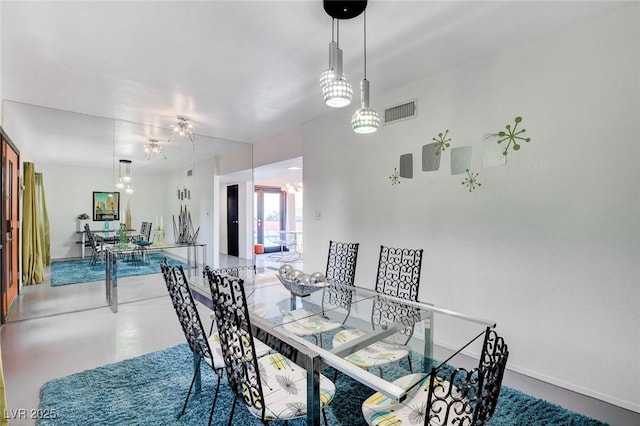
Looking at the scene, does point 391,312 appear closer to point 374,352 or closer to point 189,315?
point 374,352

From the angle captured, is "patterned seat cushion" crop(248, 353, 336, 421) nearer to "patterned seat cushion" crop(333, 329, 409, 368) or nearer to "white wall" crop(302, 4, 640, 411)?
"patterned seat cushion" crop(333, 329, 409, 368)

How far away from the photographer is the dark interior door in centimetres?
816

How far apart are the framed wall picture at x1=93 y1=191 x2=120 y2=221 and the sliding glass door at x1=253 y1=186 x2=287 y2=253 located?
16.6 feet

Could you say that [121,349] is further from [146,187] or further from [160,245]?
[146,187]

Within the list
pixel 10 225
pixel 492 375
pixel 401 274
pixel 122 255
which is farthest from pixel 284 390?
pixel 10 225

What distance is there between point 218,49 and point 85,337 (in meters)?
3.06

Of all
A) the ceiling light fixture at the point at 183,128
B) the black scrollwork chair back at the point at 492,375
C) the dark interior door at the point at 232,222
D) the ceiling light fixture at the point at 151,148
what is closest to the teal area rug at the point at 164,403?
the black scrollwork chair back at the point at 492,375

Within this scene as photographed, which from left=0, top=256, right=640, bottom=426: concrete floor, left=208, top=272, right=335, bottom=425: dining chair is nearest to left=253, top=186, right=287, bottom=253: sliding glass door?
left=0, top=256, right=640, bottom=426: concrete floor

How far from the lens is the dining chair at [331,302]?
1.66 metres

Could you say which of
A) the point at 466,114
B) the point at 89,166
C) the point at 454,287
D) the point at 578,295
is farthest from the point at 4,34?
the point at 578,295

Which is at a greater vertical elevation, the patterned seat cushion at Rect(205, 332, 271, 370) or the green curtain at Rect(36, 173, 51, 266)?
the green curtain at Rect(36, 173, 51, 266)

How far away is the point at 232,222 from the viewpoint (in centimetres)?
831

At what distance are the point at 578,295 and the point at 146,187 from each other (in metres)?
5.21

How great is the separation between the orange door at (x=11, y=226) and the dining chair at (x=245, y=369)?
371 cm
